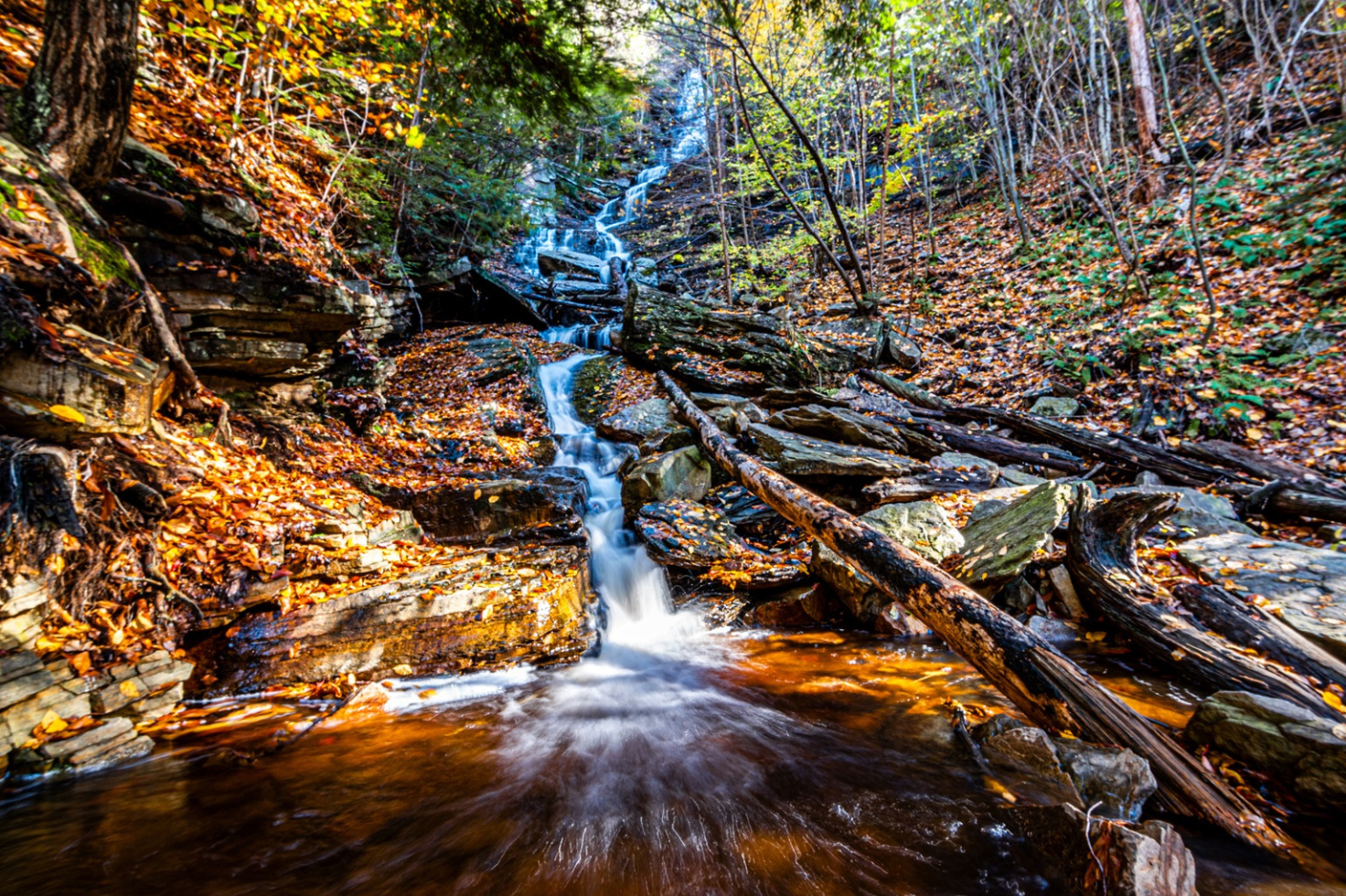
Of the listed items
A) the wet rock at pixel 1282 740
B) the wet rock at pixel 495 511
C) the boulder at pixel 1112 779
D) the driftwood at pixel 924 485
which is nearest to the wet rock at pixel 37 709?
the wet rock at pixel 495 511

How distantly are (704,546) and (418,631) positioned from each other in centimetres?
310

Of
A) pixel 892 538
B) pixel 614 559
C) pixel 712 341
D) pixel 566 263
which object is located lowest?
pixel 614 559

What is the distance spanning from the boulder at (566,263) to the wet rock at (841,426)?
12847mm

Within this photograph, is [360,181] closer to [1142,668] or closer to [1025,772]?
[1025,772]

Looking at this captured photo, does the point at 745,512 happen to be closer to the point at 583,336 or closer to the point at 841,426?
the point at 841,426

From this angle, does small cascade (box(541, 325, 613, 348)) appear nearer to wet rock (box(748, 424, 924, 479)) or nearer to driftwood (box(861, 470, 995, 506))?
wet rock (box(748, 424, 924, 479))

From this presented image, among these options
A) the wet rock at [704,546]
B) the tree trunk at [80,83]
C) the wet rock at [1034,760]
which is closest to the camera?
the wet rock at [1034,760]

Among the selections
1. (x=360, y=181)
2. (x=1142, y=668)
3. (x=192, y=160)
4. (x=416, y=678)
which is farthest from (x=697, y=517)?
(x=360, y=181)

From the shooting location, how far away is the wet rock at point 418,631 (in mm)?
3570

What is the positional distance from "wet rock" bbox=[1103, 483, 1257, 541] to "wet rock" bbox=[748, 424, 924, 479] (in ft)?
7.02

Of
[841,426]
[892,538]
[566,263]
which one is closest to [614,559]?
[892,538]

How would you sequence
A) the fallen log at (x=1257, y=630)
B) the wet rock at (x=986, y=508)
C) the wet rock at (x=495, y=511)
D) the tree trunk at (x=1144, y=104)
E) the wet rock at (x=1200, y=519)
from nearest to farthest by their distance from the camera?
1. the fallen log at (x=1257, y=630)
2. the wet rock at (x=1200, y=519)
3. the wet rock at (x=986, y=508)
4. the wet rock at (x=495, y=511)
5. the tree trunk at (x=1144, y=104)

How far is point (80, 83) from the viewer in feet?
13.0

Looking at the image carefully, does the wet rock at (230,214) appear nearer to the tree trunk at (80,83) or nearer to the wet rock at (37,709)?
the tree trunk at (80,83)
